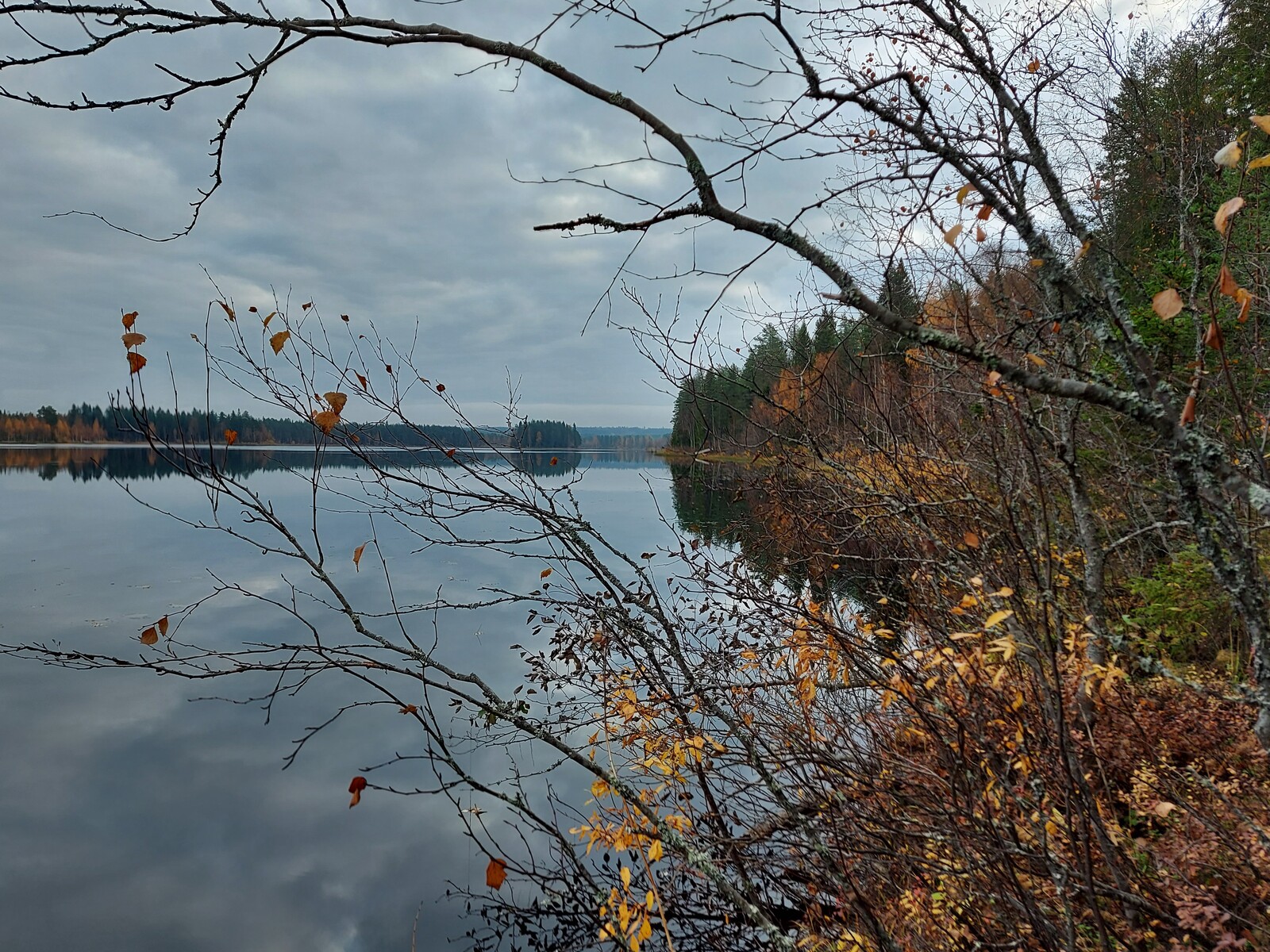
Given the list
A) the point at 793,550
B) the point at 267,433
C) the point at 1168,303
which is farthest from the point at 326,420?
the point at 267,433

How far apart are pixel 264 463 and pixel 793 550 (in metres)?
65.7

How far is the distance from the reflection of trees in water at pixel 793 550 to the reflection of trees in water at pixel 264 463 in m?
1.64

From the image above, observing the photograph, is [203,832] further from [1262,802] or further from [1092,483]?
[1092,483]

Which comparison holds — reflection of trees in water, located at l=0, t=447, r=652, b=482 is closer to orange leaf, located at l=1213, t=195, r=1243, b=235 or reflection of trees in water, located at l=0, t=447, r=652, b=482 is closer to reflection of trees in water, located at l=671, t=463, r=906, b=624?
reflection of trees in water, located at l=671, t=463, r=906, b=624

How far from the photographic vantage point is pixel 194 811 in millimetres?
7695

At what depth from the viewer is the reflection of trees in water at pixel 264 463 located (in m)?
4.30

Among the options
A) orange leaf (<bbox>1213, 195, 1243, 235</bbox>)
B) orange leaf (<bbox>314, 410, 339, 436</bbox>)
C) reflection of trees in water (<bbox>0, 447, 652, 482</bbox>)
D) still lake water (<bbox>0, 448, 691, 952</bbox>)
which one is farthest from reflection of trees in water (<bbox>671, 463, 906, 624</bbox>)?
orange leaf (<bbox>314, 410, 339, 436</bbox>)

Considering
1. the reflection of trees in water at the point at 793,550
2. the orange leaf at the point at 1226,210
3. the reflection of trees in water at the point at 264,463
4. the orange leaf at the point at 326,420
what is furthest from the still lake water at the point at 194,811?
the orange leaf at the point at 1226,210

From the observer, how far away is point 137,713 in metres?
10.2

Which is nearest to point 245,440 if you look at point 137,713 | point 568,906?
point 137,713

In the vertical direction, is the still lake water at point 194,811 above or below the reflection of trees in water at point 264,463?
below

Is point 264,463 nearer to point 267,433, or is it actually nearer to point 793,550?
point 267,433

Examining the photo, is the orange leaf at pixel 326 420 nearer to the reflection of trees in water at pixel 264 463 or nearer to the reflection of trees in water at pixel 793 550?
the reflection of trees in water at pixel 264 463

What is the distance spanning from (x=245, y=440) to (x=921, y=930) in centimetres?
11253
